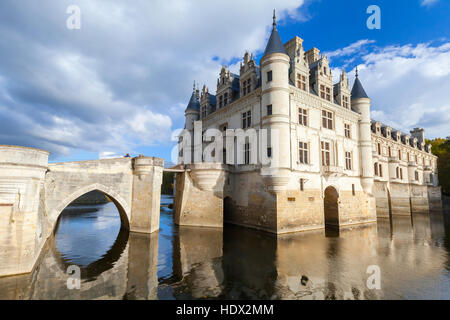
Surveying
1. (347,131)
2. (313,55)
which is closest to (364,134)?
(347,131)

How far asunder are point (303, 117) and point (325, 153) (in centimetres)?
488

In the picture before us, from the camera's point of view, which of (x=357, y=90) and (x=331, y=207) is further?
(x=357, y=90)

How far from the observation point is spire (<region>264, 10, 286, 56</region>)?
20906 millimetres

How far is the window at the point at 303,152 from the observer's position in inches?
869

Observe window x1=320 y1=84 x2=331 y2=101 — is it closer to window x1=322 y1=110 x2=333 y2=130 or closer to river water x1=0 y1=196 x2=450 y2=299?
window x1=322 y1=110 x2=333 y2=130

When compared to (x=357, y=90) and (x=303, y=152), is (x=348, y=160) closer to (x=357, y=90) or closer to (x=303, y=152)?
(x=303, y=152)

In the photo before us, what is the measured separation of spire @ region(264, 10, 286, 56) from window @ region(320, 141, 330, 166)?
34.7 feet

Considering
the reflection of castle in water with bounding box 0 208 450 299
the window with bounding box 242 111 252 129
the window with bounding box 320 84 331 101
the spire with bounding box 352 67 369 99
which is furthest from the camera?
the spire with bounding box 352 67 369 99

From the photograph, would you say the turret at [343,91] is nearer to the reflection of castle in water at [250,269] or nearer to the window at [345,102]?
the window at [345,102]

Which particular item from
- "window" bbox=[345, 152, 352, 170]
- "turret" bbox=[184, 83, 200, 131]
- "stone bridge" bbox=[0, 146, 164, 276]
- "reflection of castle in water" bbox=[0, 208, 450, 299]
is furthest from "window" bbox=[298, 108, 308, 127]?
"turret" bbox=[184, 83, 200, 131]

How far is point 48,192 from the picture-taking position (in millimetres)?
14539

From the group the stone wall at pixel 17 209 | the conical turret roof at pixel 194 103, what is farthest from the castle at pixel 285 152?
the stone wall at pixel 17 209

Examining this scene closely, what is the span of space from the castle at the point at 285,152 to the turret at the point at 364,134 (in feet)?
0.39
